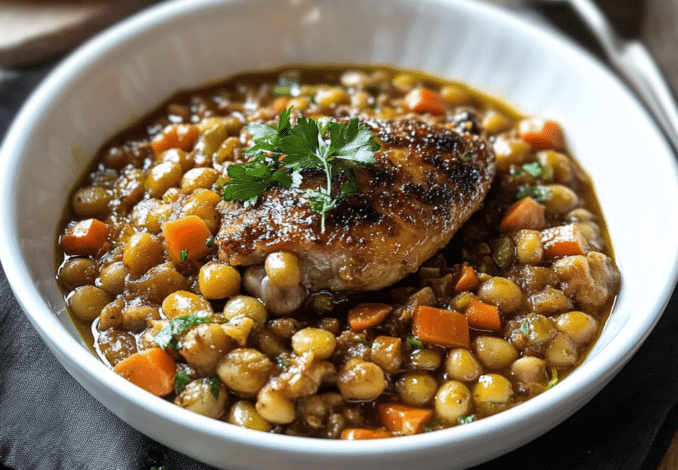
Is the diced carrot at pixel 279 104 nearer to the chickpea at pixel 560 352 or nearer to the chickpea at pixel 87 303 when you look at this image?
the chickpea at pixel 87 303

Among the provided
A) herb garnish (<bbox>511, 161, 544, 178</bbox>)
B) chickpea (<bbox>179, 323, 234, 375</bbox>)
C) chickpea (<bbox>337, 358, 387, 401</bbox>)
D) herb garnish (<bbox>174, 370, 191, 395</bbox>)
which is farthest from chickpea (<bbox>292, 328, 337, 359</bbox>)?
herb garnish (<bbox>511, 161, 544, 178</bbox>)

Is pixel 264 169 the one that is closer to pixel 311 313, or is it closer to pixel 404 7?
pixel 311 313

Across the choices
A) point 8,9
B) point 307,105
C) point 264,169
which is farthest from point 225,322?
point 8,9

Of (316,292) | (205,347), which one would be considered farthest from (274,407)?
(316,292)

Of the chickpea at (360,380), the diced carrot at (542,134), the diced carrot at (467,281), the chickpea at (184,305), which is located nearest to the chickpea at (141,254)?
the chickpea at (184,305)

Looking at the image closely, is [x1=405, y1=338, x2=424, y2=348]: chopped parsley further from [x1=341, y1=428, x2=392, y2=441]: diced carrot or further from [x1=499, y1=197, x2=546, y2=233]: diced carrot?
[x1=499, y1=197, x2=546, y2=233]: diced carrot

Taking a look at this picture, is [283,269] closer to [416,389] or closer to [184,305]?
[184,305]
